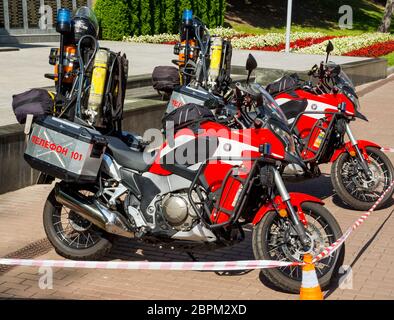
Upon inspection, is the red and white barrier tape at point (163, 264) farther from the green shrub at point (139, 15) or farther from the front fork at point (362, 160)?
the green shrub at point (139, 15)

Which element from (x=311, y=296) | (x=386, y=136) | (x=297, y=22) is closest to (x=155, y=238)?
(x=311, y=296)

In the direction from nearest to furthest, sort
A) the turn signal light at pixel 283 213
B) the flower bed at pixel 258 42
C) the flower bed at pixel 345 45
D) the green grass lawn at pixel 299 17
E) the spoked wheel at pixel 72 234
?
the turn signal light at pixel 283 213, the spoked wheel at pixel 72 234, the flower bed at pixel 345 45, the flower bed at pixel 258 42, the green grass lawn at pixel 299 17

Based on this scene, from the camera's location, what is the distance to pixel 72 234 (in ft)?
21.7

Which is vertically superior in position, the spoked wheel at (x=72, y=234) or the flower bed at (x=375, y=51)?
the spoked wheel at (x=72, y=234)

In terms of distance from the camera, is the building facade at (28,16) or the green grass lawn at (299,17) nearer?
the building facade at (28,16)

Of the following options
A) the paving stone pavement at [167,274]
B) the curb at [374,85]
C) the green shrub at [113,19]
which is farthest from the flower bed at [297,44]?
the paving stone pavement at [167,274]

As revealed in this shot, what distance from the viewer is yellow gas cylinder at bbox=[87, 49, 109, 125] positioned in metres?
6.60

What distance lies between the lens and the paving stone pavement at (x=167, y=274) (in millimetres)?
5832

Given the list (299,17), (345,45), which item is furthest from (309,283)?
(299,17)

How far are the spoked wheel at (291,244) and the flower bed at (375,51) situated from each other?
21.7 metres

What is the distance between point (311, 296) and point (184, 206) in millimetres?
1193

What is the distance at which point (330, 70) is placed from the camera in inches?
351

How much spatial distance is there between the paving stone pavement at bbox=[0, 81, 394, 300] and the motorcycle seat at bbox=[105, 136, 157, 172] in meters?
0.90
